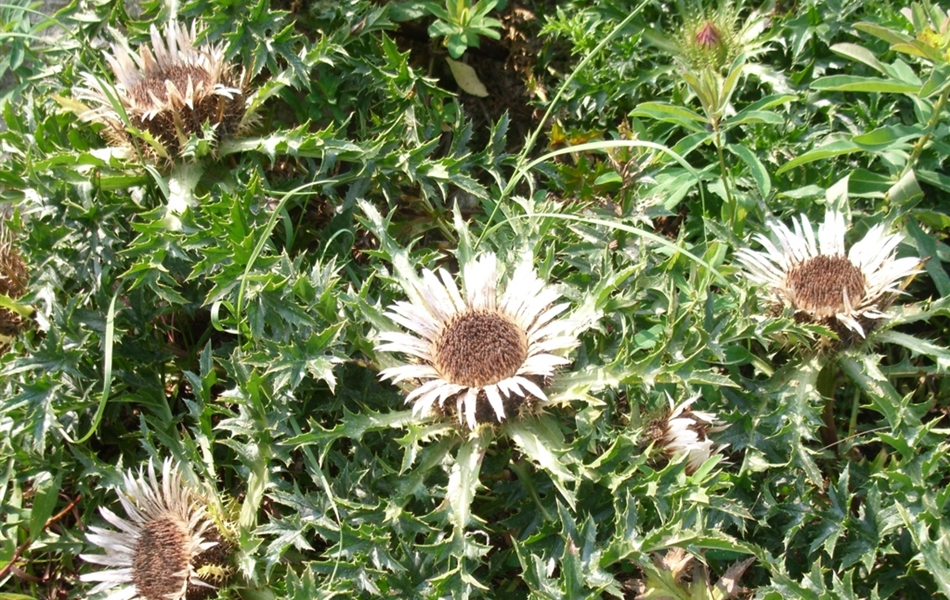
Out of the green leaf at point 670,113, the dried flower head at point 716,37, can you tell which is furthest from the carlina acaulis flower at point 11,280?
the dried flower head at point 716,37

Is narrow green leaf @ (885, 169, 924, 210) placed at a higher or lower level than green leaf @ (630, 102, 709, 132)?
lower

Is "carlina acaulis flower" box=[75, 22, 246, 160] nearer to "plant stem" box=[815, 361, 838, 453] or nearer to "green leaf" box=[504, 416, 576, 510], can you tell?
"green leaf" box=[504, 416, 576, 510]

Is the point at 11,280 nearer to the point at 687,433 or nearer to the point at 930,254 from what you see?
the point at 687,433

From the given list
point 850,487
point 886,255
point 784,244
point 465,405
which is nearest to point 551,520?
point 465,405

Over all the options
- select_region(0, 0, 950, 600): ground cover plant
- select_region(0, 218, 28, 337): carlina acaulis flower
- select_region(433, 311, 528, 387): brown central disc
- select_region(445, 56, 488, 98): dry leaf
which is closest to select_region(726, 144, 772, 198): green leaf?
select_region(0, 0, 950, 600): ground cover plant

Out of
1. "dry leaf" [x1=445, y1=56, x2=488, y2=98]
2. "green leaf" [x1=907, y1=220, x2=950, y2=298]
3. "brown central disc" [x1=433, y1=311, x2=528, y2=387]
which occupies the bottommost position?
"brown central disc" [x1=433, y1=311, x2=528, y2=387]

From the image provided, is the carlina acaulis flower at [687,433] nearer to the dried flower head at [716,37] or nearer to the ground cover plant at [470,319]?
the ground cover plant at [470,319]

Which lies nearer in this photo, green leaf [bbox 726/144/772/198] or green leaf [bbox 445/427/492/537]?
green leaf [bbox 445/427/492/537]

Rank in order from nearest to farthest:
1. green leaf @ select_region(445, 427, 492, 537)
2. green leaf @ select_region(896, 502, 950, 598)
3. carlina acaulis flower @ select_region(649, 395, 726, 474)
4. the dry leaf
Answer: green leaf @ select_region(896, 502, 950, 598) < green leaf @ select_region(445, 427, 492, 537) < carlina acaulis flower @ select_region(649, 395, 726, 474) < the dry leaf
